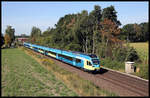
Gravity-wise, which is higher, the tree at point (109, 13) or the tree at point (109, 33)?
the tree at point (109, 13)

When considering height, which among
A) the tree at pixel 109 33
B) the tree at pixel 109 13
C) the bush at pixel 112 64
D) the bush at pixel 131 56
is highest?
the tree at pixel 109 13

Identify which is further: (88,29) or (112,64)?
(88,29)

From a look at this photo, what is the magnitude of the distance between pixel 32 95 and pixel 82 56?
14538 mm

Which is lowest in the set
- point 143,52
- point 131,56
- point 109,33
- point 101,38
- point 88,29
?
point 131,56

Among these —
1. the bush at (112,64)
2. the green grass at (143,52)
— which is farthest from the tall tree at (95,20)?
the green grass at (143,52)

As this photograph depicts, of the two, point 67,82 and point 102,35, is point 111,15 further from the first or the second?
point 67,82

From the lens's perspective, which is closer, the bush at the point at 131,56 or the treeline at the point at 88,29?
the bush at the point at 131,56

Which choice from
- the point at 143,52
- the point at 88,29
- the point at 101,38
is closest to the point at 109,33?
the point at 101,38

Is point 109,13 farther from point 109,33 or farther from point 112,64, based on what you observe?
point 112,64

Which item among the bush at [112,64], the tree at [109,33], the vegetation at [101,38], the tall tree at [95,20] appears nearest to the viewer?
the bush at [112,64]

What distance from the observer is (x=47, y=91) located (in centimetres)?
Answer: 1664

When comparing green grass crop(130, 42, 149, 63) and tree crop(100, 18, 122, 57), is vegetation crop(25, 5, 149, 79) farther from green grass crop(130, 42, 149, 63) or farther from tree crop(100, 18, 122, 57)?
green grass crop(130, 42, 149, 63)

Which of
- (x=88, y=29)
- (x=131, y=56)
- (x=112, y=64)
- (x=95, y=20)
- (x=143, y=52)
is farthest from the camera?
(x=95, y=20)

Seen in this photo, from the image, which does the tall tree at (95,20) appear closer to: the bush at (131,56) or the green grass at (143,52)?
the green grass at (143,52)
